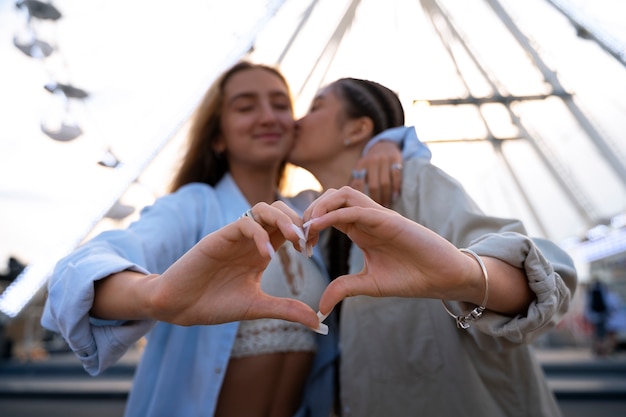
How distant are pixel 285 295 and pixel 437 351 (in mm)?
194

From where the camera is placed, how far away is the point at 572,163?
980 millimetres

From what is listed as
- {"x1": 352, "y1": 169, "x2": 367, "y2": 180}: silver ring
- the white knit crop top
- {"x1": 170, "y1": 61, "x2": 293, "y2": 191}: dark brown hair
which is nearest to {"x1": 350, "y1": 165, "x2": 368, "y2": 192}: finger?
{"x1": 352, "y1": 169, "x2": 367, "y2": 180}: silver ring

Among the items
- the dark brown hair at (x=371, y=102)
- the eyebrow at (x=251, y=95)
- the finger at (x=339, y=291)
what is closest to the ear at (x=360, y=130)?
the dark brown hair at (x=371, y=102)

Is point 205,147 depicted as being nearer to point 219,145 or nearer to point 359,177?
point 219,145

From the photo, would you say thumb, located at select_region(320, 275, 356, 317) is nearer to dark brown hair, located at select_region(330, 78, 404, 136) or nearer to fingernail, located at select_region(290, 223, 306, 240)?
fingernail, located at select_region(290, 223, 306, 240)

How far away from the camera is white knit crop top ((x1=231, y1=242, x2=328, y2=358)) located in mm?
556

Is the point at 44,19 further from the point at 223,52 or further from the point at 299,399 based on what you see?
the point at 299,399

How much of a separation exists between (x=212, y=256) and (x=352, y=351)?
13.2 inches

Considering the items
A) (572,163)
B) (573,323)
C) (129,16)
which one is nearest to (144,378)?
(129,16)

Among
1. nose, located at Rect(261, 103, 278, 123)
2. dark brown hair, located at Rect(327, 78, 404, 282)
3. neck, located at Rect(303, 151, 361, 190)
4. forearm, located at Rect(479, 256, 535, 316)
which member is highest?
dark brown hair, located at Rect(327, 78, 404, 282)

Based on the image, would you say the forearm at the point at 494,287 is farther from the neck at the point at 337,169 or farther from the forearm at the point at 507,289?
the neck at the point at 337,169

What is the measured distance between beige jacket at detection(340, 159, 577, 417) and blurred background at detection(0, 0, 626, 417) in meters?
0.05

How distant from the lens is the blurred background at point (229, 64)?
1.69 ft

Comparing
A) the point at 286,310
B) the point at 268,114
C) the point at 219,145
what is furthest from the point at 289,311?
the point at 219,145
